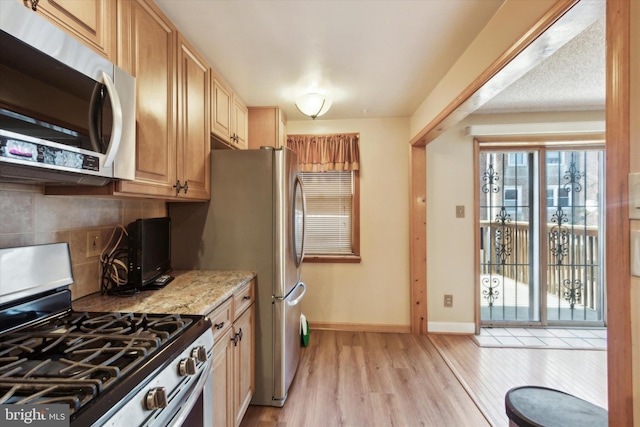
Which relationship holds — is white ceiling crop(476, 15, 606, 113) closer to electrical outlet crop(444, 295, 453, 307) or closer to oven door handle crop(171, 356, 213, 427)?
electrical outlet crop(444, 295, 453, 307)

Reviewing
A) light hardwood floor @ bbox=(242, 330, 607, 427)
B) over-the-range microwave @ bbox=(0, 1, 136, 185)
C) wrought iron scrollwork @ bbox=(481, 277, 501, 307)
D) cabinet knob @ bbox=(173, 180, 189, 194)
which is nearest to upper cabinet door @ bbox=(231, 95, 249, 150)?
cabinet knob @ bbox=(173, 180, 189, 194)

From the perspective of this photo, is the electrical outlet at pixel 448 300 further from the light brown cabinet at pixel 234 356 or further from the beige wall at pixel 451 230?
the light brown cabinet at pixel 234 356

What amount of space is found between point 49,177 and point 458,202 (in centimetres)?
320

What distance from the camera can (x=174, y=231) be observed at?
6.46ft

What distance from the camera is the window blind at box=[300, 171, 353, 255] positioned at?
10.5 ft

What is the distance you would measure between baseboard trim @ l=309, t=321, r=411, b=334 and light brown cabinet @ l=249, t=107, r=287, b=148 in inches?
79.9

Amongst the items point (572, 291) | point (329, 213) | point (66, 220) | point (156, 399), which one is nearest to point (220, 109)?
point (66, 220)

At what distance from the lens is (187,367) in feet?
3.12

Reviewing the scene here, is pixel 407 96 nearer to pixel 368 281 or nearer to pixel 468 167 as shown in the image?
pixel 468 167

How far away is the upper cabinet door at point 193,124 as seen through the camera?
160cm

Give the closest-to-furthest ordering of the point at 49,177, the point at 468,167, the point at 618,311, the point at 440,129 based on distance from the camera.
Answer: the point at 618,311 → the point at 49,177 → the point at 440,129 → the point at 468,167

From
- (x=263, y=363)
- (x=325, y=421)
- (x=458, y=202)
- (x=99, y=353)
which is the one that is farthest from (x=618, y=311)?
(x=458, y=202)

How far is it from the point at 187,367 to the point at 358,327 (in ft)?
8.13

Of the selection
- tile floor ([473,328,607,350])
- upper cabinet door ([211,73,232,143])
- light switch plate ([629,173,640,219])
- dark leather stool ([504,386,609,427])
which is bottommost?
tile floor ([473,328,607,350])
